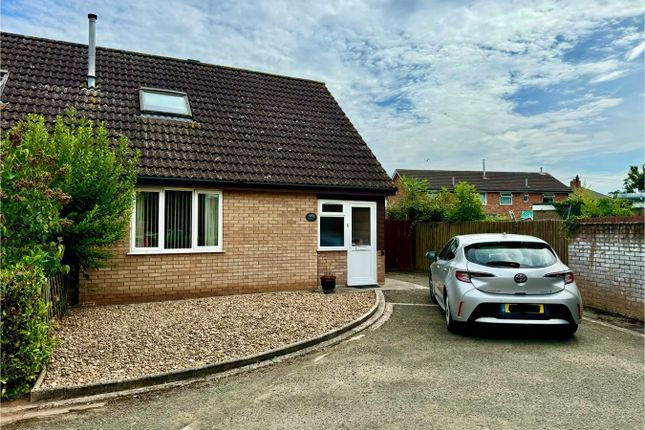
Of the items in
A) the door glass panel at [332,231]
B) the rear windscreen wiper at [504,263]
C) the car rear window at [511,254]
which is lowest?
the rear windscreen wiper at [504,263]

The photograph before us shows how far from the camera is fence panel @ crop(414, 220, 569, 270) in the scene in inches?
420

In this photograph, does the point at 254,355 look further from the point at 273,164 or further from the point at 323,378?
the point at 273,164

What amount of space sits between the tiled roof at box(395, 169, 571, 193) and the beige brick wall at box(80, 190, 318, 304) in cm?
3236

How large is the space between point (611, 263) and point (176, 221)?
8.83 meters

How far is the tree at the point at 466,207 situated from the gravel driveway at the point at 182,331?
27.1ft

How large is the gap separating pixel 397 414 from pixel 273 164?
732 cm

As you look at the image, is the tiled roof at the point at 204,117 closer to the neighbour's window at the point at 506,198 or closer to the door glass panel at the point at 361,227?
the door glass panel at the point at 361,227

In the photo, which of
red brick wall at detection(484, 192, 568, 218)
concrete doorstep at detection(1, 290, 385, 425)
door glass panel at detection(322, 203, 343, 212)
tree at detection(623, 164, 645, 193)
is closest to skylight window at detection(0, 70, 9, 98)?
door glass panel at detection(322, 203, 343, 212)

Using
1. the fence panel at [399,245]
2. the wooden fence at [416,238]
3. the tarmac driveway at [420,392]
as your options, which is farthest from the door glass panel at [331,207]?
the fence panel at [399,245]

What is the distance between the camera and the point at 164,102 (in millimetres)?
10703

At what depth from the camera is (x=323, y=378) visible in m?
4.67

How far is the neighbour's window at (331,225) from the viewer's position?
10.6m

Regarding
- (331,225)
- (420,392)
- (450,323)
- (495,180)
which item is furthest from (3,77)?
(495,180)

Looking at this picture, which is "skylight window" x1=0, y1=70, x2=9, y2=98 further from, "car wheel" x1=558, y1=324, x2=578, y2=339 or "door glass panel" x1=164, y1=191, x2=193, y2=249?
"car wheel" x1=558, y1=324, x2=578, y2=339
